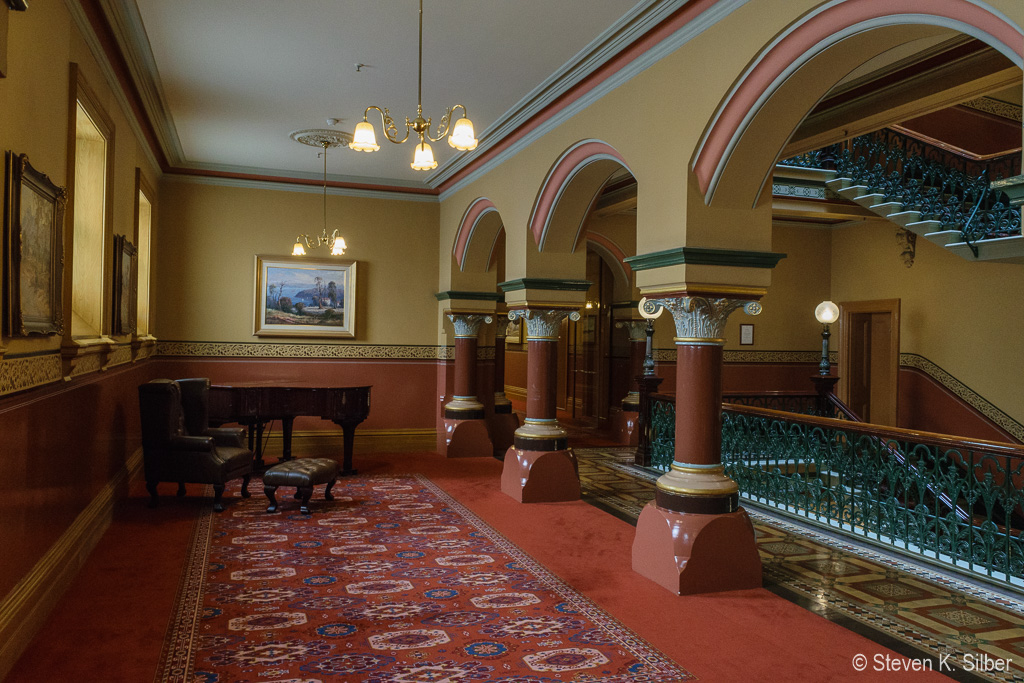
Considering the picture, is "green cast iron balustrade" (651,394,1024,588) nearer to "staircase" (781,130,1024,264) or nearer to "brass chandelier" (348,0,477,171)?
"staircase" (781,130,1024,264)

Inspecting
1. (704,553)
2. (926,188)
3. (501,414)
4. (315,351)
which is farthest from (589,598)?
(926,188)

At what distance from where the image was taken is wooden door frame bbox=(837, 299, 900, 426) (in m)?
11.4

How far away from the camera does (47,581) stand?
4.14 metres

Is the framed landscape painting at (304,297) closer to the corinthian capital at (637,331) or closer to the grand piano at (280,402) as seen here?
the grand piano at (280,402)

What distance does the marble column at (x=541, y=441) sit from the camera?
23.6 ft

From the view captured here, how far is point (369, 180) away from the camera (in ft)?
33.7

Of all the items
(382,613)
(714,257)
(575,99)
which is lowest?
(382,613)

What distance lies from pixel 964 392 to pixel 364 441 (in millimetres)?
8406

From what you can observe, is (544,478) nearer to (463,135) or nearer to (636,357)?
(463,135)

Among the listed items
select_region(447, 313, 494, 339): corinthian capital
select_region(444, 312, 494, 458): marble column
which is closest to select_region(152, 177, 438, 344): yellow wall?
select_region(447, 313, 494, 339): corinthian capital

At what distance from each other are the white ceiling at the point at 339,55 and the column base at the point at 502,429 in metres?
4.49

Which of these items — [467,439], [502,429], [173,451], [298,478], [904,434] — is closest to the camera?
[904,434]

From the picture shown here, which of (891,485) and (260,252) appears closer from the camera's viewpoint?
(891,485)

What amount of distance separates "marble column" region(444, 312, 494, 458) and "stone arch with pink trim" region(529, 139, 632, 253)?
3.05 m
